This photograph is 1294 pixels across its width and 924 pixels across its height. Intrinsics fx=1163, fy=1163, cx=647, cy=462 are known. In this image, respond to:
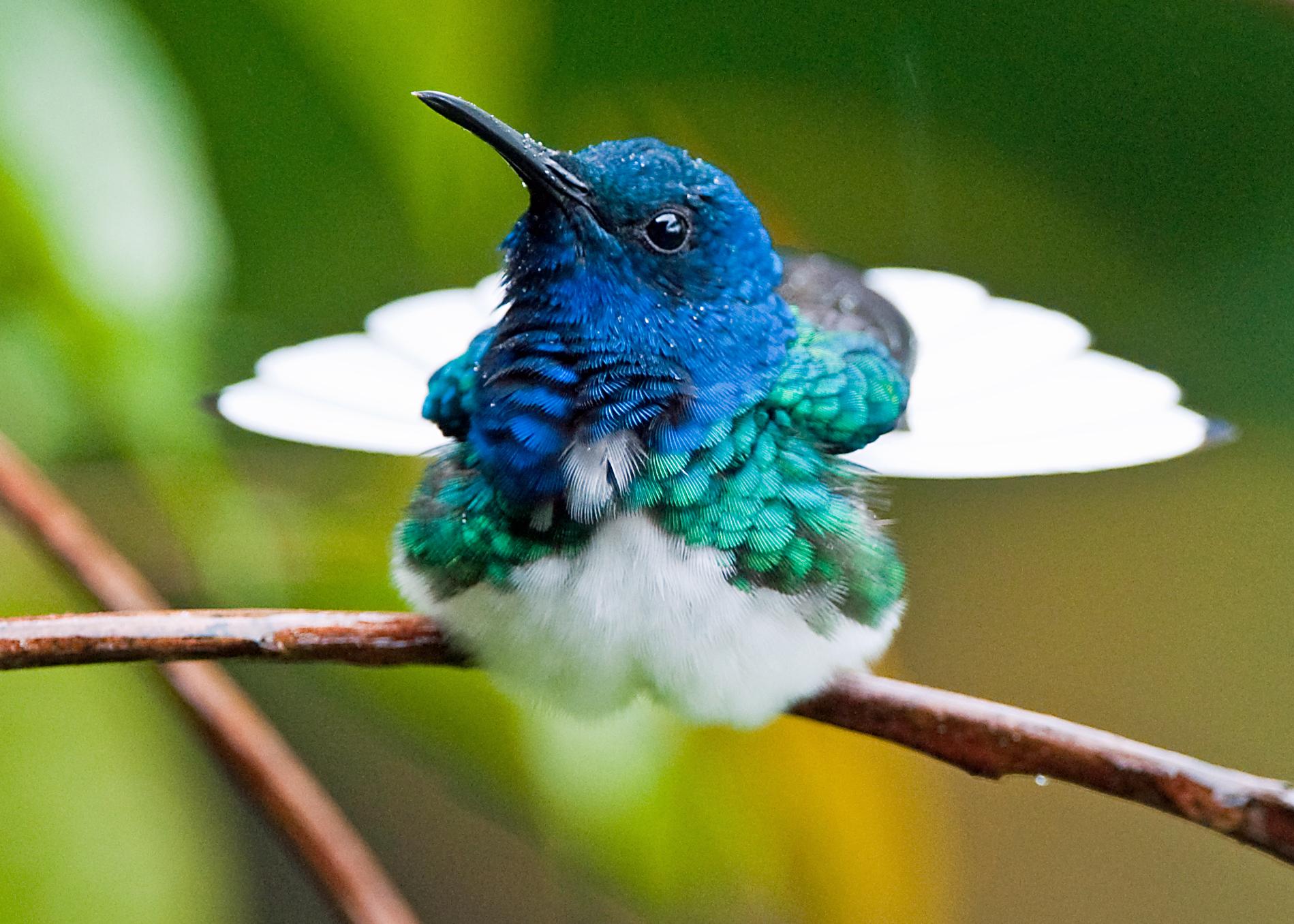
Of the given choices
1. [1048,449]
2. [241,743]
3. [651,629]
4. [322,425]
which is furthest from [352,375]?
[1048,449]

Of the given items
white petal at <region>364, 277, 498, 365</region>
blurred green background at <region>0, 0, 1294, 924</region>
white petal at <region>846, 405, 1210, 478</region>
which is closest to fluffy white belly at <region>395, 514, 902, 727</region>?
blurred green background at <region>0, 0, 1294, 924</region>

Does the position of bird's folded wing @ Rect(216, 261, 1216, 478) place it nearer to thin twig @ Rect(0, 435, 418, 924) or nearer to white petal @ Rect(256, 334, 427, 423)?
white petal @ Rect(256, 334, 427, 423)

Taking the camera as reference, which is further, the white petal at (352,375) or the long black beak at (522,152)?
the white petal at (352,375)

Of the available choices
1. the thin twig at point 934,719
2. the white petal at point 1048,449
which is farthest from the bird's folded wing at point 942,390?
the thin twig at point 934,719

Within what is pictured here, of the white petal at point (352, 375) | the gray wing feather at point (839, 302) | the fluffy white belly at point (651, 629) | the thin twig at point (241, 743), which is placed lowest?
the thin twig at point (241, 743)

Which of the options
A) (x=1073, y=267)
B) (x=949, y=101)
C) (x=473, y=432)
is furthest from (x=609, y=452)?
(x=1073, y=267)

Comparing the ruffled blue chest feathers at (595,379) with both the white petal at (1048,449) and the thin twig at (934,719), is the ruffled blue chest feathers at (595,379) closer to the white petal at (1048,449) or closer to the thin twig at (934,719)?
the thin twig at (934,719)
